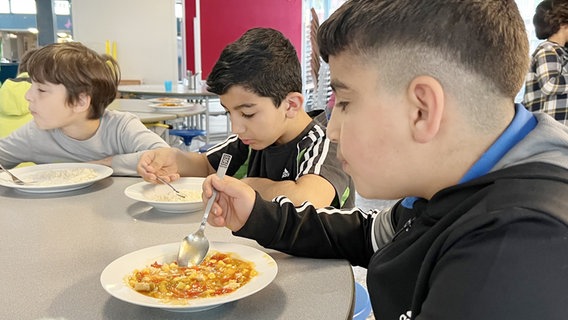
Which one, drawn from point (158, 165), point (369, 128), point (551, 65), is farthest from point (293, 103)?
point (551, 65)

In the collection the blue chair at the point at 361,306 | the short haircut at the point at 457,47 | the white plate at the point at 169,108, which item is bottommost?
the blue chair at the point at 361,306

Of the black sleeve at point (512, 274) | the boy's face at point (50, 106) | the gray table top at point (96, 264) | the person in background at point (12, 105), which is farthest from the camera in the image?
the person in background at point (12, 105)

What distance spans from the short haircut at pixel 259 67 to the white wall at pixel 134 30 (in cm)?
533

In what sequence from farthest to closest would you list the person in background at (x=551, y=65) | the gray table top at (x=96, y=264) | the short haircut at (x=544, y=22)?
the short haircut at (x=544, y=22) < the person in background at (x=551, y=65) < the gray table top at (x=96, y=264)

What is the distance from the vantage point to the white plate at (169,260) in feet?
2.31

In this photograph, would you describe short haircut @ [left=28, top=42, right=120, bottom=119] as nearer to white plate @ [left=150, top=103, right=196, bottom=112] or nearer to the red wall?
white plate @ [left=150, top=103, right=196, bottom=112]

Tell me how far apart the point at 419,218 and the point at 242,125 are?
76 centimetres

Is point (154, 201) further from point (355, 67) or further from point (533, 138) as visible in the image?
point (533, 138)

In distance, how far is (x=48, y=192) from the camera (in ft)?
4.38

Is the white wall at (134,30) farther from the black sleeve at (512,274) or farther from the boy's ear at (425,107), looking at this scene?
the black sleeve at (512,274)

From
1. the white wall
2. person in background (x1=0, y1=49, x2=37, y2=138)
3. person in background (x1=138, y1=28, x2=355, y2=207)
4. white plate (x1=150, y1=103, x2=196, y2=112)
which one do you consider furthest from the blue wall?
person in background (x1=138, y1=28, x2=355, y2=207)

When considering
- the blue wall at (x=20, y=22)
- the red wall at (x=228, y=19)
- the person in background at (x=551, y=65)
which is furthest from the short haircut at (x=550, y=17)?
the blue wall at (x=20, y=22)

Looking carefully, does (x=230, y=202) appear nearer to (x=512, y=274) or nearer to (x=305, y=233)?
(x=305, y=233)

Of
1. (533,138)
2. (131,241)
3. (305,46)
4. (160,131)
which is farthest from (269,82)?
(305,46)
